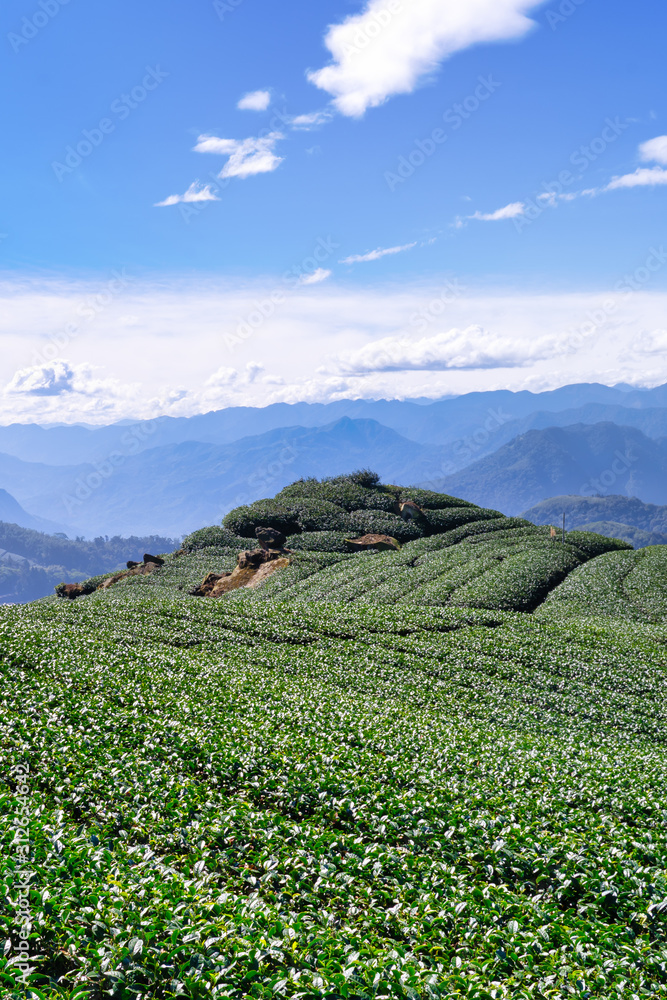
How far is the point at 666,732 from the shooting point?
26453 mm

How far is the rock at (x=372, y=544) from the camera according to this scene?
69.0 metres

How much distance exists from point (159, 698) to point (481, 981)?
14640 millimetres

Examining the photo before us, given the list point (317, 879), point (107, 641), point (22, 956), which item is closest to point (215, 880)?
point (317, 879)

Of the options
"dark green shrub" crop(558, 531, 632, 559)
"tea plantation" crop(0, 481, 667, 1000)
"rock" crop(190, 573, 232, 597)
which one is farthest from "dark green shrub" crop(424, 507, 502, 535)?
"tea plantation" crop(0, 481, 667, 1000)

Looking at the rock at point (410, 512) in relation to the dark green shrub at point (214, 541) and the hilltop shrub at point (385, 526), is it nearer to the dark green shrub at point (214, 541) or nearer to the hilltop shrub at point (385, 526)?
the hilltop shrub at point (385, 526)

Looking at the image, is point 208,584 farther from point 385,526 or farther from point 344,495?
point 344,495

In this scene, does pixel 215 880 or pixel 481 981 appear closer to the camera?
pixel 481 981

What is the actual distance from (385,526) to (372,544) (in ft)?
28.0

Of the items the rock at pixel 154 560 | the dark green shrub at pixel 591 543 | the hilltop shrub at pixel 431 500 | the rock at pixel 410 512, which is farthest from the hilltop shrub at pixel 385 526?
the rock at pixel 154 560

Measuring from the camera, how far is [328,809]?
47.1ft

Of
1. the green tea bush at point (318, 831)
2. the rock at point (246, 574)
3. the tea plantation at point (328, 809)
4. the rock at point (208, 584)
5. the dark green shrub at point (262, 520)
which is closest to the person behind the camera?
the green tea bush at point (318, 831)

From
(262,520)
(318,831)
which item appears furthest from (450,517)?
(318,831)

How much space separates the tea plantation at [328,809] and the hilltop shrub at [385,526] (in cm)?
4007

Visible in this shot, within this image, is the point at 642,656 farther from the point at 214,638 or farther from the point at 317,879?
the point at 317,879
